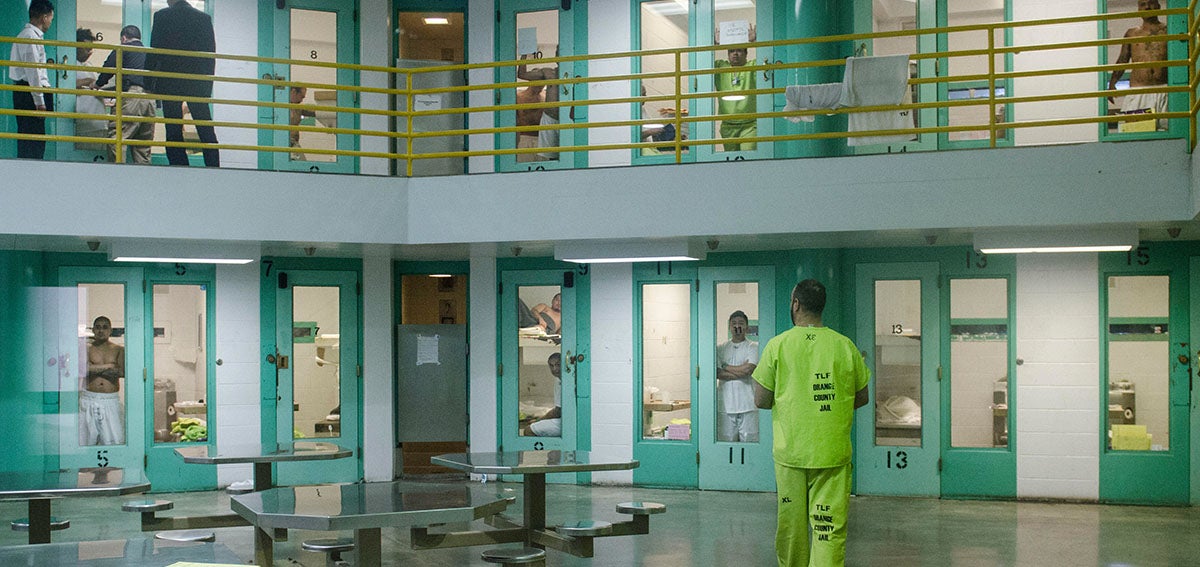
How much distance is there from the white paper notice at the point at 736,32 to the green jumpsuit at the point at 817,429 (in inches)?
243

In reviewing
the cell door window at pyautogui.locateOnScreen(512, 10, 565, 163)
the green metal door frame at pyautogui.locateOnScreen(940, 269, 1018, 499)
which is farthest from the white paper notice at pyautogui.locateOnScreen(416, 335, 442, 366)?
the green metal door frame at pyautogui.locateOnScreen(940, 269, 1018, 499)

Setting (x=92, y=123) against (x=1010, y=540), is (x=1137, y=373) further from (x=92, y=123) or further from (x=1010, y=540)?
(x=92, y=123)

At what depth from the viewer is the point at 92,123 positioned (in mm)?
11117

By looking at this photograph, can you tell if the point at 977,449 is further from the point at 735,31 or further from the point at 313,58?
the point at 313,58

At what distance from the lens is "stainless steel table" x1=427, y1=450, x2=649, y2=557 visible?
7320mm

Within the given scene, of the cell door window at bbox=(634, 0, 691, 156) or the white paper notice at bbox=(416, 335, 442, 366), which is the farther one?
the white paper notice at bbox=(416, 335, 442, 366)

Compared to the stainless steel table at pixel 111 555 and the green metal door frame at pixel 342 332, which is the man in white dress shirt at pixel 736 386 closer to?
the green metal door frame at pixel 342 332

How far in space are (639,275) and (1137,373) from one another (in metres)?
4.81

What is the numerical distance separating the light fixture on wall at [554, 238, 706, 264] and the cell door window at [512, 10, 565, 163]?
2.00 meters

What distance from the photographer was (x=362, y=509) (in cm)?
534

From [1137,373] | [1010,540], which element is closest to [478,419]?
[1010,540]

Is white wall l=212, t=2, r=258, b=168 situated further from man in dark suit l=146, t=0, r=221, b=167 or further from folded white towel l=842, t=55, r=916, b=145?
folded white towel l=842, t=55, r=916, b=145

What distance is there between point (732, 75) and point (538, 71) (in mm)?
2080

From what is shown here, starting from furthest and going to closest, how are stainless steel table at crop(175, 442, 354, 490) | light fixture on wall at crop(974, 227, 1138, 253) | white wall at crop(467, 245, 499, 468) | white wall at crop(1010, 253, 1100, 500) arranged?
white wall at crop(467, 245, 499, 468) → white wall at crop(1010, 253, 1100, 500) → light fixture on wall at crop(974, 227, 1138, 253) → stainless steel table at crop(175, 442, 354, 490)
